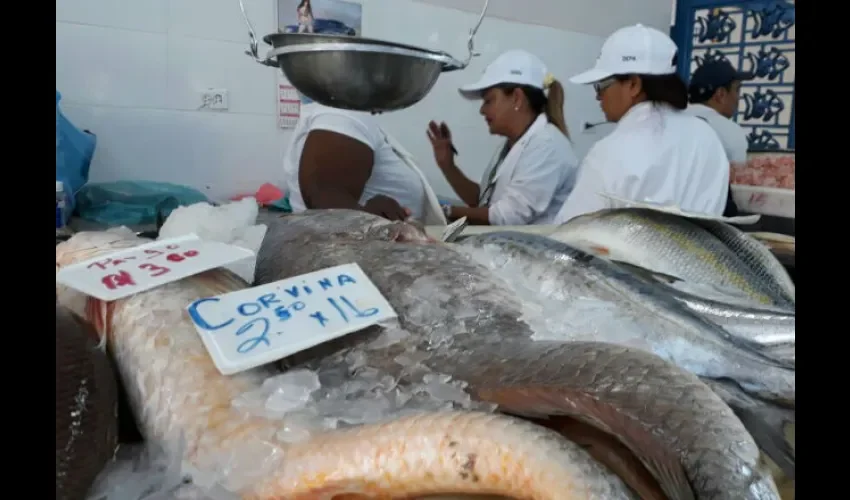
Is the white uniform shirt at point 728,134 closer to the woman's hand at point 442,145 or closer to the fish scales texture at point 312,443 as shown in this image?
the woman's hand at point 442,145

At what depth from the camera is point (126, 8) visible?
2.93 metres

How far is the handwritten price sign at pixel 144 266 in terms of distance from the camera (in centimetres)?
75

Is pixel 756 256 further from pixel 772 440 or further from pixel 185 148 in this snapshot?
pixel 185 148

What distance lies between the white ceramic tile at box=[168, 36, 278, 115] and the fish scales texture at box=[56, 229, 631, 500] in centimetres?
269

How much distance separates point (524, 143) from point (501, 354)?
247cm

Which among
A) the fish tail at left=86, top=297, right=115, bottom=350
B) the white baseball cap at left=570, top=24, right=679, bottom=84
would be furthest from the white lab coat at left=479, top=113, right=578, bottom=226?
the fish tail at left=86, top=297, right=115, bottom=350

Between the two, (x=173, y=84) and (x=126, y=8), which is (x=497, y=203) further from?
(x=126, y=8)

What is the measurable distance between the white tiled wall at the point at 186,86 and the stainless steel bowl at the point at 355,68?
207 centimetres

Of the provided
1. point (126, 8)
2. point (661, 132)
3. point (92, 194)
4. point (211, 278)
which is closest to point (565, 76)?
point (661, 132)

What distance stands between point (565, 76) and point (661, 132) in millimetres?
2634

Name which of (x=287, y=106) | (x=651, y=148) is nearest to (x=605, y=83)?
(x=651, y=148)

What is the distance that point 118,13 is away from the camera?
9.55ft

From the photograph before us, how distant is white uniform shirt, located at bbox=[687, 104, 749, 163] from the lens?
3.23 meters

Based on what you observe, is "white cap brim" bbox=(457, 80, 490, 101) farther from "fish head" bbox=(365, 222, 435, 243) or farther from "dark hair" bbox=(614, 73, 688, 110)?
"fish head" bbox=(365, 222, 435, 243)
